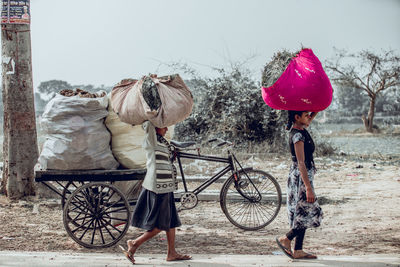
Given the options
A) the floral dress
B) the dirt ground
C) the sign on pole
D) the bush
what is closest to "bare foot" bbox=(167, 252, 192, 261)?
the dirt ground

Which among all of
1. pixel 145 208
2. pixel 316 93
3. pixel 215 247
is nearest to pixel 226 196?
pixel 215 247

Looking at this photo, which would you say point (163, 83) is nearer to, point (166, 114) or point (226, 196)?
point (166, 114)

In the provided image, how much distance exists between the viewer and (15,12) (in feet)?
23.9

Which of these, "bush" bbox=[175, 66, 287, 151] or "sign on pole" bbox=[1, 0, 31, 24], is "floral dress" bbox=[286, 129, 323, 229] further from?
"bush" bbox=[175, 66, 287, 151]

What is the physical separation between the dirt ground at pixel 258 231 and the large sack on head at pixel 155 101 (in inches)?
55.1

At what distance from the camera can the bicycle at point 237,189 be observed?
565 centimetres

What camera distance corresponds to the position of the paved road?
415cm

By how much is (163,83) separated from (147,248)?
1711mm

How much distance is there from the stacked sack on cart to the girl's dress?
19cm

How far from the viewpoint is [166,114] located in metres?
4.32

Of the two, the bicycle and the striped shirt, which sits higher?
the striped shirt

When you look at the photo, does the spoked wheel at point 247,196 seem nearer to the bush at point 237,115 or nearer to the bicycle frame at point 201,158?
the bicycle frame at point 201,158

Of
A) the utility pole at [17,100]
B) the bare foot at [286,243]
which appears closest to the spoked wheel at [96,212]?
the bare foot at [286,243]

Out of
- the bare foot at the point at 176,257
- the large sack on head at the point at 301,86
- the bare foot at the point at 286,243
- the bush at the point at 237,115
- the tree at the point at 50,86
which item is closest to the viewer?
the large sack on head at the point at 301,86
